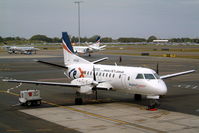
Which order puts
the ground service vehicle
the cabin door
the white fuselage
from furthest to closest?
the cabin door < the ground service vehicle < the white fuselage

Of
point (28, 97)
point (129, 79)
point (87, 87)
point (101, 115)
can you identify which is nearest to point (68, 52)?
point (87, 87)

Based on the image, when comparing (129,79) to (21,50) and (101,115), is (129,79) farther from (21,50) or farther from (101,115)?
(21,50)

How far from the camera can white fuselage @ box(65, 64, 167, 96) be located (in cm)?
2094

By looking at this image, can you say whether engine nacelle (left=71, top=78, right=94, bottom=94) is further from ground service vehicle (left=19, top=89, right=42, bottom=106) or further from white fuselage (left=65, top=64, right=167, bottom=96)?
ground service vehicle (left=19, top=89, right=42, bottom=106)

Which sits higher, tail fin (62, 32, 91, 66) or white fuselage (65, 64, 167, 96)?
tail fin (62, 32, 91, 66)

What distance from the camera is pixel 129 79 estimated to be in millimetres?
22500

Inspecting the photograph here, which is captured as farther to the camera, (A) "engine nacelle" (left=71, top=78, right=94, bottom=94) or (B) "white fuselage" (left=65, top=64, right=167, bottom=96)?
(A) "engine nacelle" (left=71, top=78, right=94, bottom=94)

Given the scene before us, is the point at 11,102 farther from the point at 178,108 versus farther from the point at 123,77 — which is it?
the point at 178,108

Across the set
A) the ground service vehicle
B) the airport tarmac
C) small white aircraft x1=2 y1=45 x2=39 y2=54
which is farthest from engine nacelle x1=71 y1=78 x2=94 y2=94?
small white aircraft x1=2 y1=45 x2=39 y2=54

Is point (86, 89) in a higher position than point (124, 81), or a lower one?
lower

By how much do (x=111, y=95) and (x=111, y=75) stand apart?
396 centimetres

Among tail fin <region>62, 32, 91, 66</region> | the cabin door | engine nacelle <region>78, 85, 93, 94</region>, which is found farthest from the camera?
tail fin <region>62, 32, 91, 66</region>

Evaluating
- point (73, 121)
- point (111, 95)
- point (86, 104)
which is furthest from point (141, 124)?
point (111, 95)

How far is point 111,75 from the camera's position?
24.1 metres
